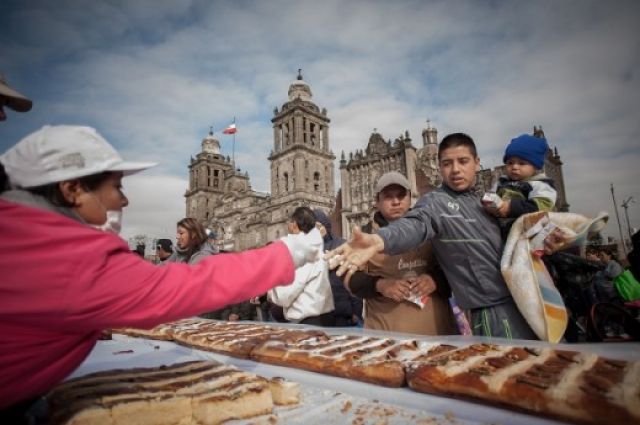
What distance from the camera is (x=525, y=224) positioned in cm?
268

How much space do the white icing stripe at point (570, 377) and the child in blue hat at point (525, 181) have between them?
128cm

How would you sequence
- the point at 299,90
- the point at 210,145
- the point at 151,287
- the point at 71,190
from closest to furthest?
the point at 151,287 < the point at 71,190 < the point at 299,90 < the point at 210,145

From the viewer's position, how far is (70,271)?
3.71 feet

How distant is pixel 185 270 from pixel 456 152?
8.48 ft

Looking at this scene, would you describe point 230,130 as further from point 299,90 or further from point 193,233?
point 193,233

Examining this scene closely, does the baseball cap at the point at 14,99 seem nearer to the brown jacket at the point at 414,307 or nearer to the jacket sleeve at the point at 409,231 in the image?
the jacket sleeve at the point at 409,231

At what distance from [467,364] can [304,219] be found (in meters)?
3.23

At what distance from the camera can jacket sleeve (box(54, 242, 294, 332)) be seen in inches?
45.5

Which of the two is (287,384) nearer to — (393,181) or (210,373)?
(210,373)

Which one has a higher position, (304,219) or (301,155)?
(301,155)

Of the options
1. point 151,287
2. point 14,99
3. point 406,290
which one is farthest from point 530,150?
point 14,99

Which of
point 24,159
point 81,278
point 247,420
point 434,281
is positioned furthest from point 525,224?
point 24,159

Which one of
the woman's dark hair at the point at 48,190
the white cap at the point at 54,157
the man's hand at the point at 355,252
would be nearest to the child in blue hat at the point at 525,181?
the man's hand at the point at 355,252

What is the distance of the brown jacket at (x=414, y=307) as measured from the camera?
137 inches
